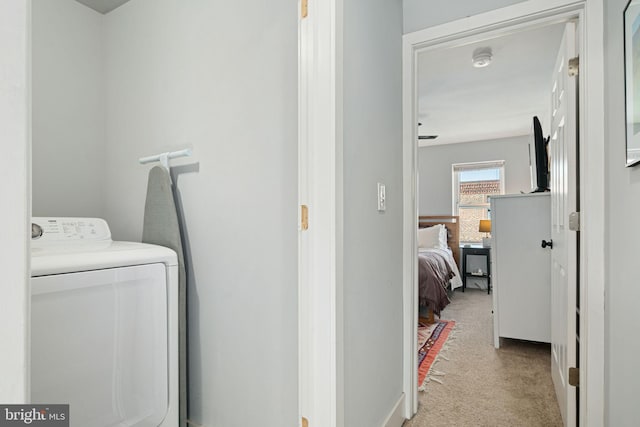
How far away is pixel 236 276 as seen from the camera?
1.50m

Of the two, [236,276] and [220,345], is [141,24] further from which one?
[220,345]

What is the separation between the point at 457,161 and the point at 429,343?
3708mm

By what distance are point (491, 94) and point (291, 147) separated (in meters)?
3.15

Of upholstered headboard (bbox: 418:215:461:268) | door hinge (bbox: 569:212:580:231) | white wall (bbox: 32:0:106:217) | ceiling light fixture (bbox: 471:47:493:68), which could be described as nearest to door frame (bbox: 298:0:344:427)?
door hinge (bbox: 569:212:580:231)

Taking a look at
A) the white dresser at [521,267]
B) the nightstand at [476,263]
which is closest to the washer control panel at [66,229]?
the white dresser at [521,267]

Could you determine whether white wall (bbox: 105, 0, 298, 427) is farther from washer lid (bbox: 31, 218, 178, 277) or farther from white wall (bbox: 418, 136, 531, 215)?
white wall (bbox: 418, 136, 531, 215)

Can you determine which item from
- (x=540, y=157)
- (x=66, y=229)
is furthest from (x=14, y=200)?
(x=540, y=157)

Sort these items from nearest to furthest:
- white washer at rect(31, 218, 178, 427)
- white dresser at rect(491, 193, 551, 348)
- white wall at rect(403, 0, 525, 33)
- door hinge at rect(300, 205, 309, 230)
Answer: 1. white washer at rect(31, 218, 178, 427)
2. door hinge at rect(300, 205, 309, 230)
3. white wall at rect(403, 0, 525, 33)
4. white dresser at rect(491, 193, 551, 348)

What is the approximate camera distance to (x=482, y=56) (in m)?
2.72

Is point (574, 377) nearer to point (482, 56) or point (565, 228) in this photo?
point (565, 228)

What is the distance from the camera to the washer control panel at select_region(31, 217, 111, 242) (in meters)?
1.31

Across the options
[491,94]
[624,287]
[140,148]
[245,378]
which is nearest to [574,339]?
[624,287]

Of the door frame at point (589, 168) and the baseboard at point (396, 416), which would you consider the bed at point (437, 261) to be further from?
the door frame at point (589, 168)

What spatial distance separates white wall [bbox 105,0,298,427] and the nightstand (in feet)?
14.7
